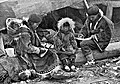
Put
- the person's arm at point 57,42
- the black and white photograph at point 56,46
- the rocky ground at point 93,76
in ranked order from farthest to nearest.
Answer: the person's arm at point 57,42 < the black and white photograph at point 56,46 < the rocky ground at point 93,76

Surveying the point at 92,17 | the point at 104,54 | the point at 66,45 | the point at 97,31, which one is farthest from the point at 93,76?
the point at 92,17

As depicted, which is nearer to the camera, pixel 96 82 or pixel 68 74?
pixel 96 82

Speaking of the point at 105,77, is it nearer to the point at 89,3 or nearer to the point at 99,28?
the point at 99,28

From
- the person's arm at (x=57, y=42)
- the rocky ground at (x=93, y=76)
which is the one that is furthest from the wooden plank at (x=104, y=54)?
the person's arm at (x=57, y=42)

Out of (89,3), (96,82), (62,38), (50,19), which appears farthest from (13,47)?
(89,3)

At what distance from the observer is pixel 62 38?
6883 millimetres

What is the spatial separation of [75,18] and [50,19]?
2.98 feet

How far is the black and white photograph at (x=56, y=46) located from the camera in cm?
Result: 637

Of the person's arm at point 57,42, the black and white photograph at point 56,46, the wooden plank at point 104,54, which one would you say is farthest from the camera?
the wooden plank at point 104,54

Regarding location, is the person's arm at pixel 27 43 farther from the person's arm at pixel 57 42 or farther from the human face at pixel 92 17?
the human face at pixel 92 17

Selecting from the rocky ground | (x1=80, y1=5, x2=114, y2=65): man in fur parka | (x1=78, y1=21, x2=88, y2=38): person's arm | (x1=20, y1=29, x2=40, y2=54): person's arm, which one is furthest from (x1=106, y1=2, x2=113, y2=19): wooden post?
(x1=20, y1=29, x2=40, y2=54): person's arm

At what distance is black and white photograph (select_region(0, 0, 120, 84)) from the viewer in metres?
6.37

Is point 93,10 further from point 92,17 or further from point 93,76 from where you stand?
point 93,76

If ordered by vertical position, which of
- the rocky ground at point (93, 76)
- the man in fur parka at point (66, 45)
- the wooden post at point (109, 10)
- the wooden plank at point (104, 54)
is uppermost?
the wooden post at point (109, 10)
